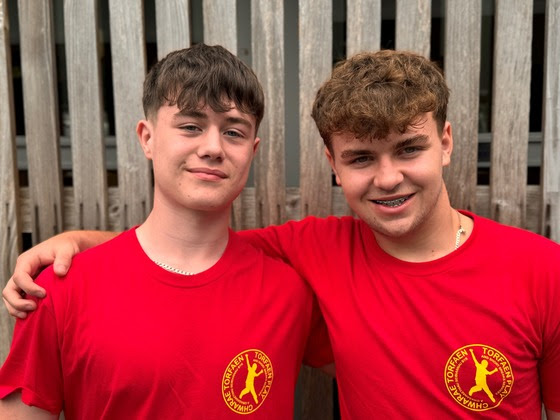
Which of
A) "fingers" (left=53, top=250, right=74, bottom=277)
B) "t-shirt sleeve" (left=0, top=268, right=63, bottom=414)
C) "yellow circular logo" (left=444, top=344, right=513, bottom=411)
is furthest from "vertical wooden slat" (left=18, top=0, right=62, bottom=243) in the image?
"yellow circular logo" (left=444, top=344, right=513, bottom=411)

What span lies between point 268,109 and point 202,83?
1.97 feet

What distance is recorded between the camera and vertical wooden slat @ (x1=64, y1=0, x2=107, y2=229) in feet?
7.43

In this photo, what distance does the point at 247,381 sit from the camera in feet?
5.43

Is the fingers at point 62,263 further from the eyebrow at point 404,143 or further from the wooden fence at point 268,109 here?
the eyebrow at point 404,143

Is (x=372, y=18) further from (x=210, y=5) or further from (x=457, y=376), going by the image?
(x=457, y=376)

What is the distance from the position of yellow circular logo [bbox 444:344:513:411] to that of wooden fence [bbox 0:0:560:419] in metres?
0.81

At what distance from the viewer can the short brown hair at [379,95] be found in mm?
1689

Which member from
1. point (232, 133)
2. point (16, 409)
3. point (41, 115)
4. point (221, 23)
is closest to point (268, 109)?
point (221, 23)

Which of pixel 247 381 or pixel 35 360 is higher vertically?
pixel 35 360

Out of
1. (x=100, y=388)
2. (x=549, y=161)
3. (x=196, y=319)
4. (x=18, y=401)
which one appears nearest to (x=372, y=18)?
(x=549, y=161)

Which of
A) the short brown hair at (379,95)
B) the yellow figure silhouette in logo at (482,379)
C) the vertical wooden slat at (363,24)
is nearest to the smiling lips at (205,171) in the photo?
the short brown hair at (379,95)

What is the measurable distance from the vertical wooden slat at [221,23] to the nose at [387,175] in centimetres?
91

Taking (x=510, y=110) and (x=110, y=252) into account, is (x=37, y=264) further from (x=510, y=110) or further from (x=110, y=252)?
(x=510, y=110)

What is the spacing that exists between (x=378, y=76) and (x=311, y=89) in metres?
0.55
